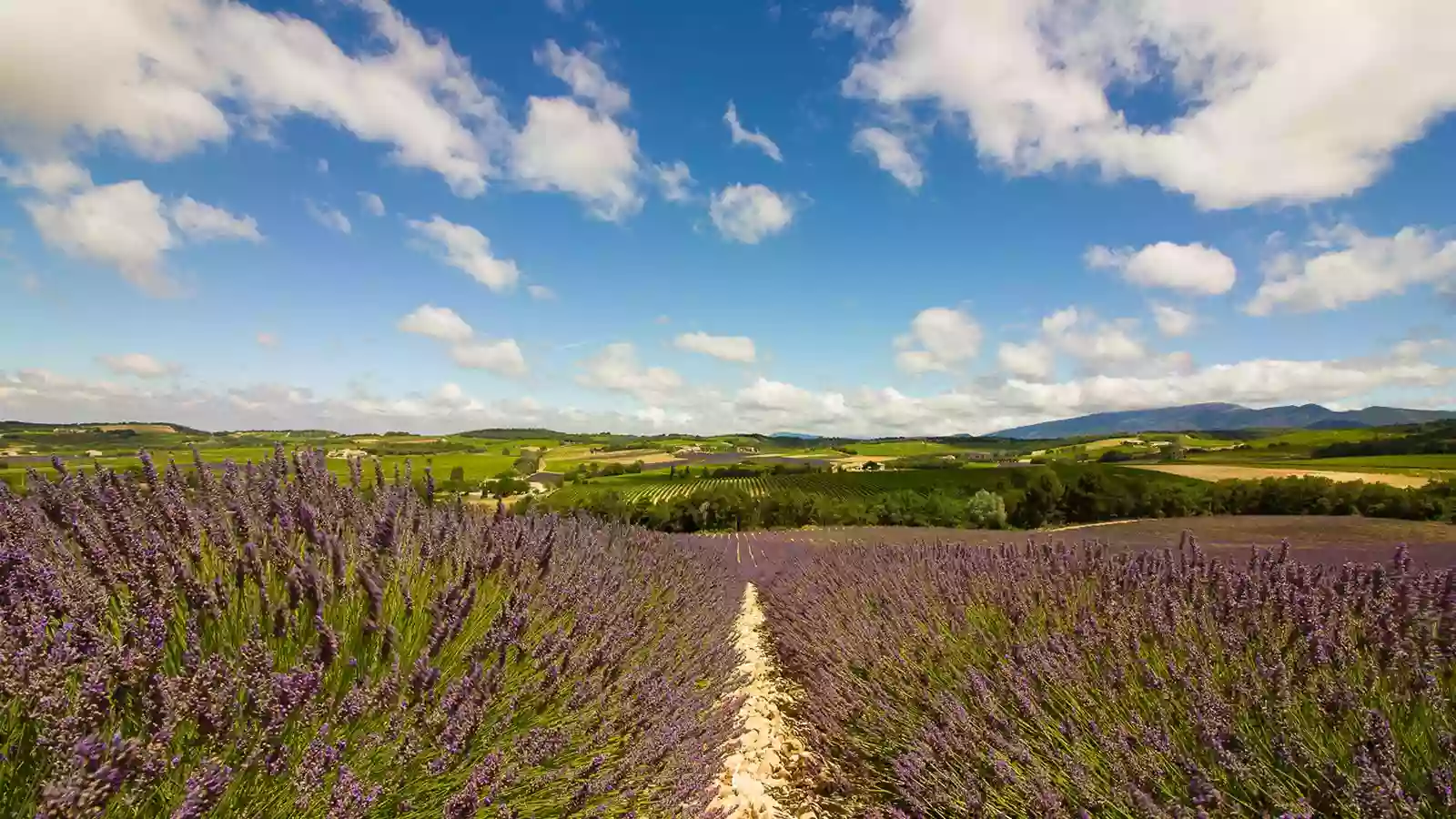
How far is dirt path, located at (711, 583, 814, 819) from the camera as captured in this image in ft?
9.68

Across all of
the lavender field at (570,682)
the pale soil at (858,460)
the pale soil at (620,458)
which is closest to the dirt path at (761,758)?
the lavender field at (570,682)

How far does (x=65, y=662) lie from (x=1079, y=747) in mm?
2667

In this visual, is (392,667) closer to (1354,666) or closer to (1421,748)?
(1421,748)

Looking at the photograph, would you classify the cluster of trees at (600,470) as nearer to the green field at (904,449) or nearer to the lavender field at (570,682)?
the green field at (904,449)

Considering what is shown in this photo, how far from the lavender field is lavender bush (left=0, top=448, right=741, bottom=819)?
1cm

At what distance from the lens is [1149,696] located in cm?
222

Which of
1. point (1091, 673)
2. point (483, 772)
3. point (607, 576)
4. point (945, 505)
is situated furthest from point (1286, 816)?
point (945, 505)

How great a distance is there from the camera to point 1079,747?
6.71 ft

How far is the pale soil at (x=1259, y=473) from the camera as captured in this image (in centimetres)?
3055

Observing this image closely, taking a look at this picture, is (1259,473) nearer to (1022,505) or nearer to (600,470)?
(1022,505)

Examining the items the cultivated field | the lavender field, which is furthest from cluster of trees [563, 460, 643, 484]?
the lavender field

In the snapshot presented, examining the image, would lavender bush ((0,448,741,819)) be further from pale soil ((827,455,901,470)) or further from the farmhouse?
pale soil ((827,455,901,470))

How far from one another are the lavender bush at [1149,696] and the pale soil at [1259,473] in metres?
38.4

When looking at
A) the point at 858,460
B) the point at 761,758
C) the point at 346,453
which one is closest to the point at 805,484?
the point at 858,460
